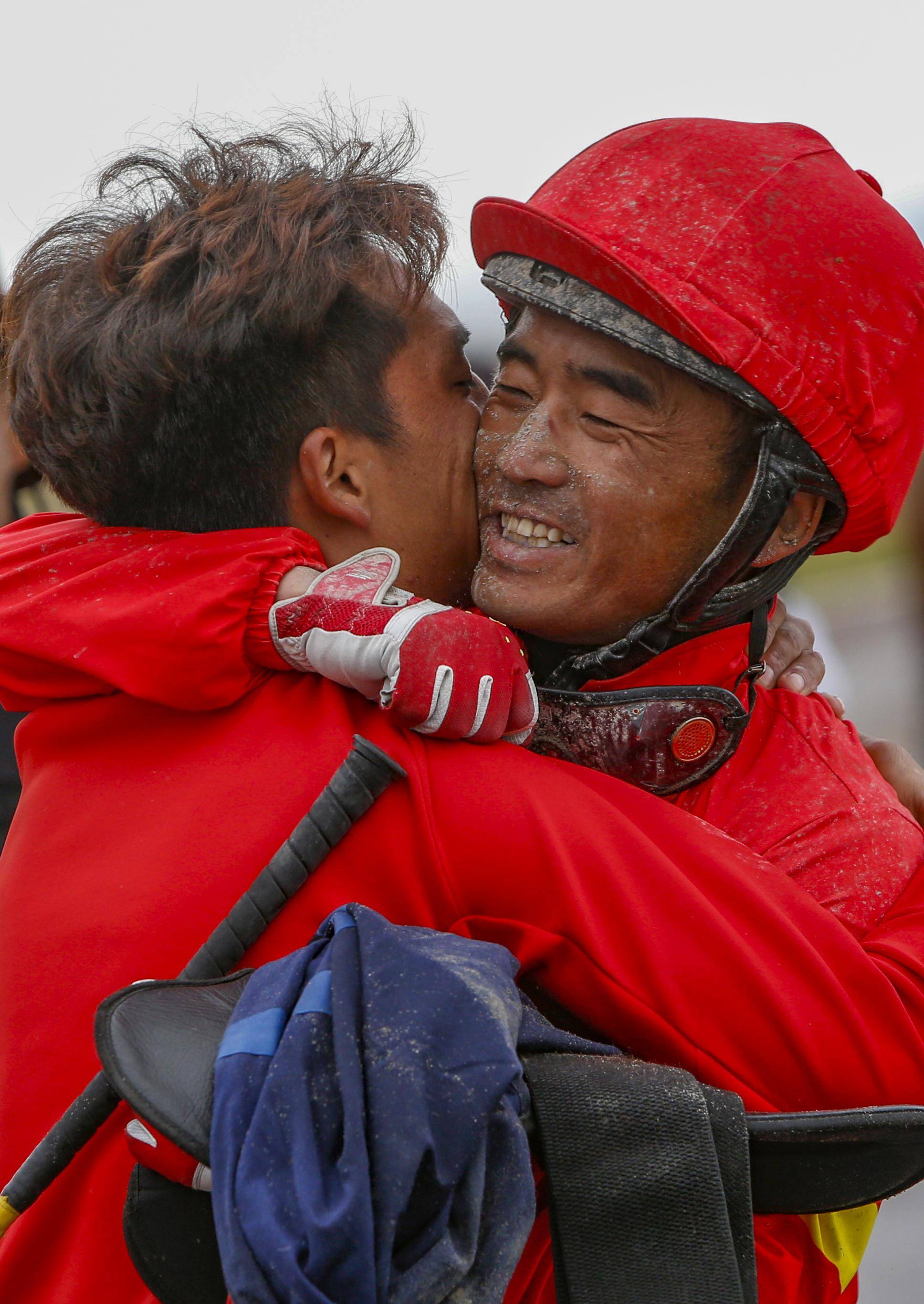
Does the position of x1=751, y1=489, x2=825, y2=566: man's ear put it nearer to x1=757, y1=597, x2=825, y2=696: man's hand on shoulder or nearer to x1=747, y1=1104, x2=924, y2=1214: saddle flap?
x1=757, y1=597, x2=825, y2=696: man's hand on shoulder

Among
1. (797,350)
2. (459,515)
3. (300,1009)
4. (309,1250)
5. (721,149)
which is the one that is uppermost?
(721,149)

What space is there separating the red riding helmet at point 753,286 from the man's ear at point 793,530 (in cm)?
6

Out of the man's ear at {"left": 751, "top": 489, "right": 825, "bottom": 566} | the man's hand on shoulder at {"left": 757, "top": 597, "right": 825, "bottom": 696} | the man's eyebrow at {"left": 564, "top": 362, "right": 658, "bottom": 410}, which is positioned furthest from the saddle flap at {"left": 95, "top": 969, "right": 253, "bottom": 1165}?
the man's hand on shoulder at {"left": 757, "top": 597, "right": 825, "bottom": 696}

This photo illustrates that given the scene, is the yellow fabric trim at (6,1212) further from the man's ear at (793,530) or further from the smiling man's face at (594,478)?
the man's ear at (793,530)

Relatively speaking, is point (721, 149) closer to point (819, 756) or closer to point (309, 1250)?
point (819, 756)

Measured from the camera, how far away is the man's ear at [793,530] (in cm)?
220

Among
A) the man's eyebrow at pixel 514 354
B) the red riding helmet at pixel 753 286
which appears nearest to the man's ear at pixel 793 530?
the red riding helmet at pixel 753 286

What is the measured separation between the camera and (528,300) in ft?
6.87

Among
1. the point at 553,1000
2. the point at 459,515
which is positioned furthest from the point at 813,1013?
the point at 459,515

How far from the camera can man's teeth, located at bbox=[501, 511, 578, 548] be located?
209cm

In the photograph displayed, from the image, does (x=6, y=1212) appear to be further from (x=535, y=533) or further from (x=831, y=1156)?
(x=535, y=533)

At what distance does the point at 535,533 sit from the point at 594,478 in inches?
5.7

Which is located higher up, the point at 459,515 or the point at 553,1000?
the point at 459,515

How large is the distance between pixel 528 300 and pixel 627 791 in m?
0.90
